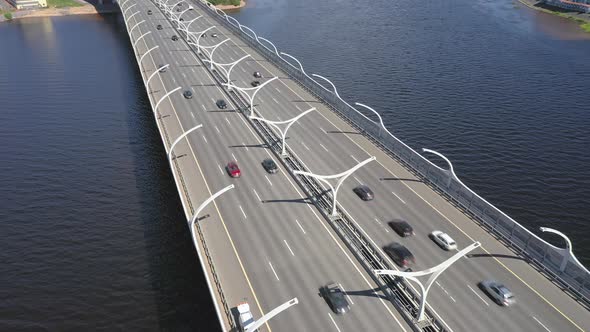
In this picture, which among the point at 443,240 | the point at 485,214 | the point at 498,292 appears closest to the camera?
the point at 498,292

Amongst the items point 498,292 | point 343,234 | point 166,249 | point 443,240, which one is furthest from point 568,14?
point 166,249

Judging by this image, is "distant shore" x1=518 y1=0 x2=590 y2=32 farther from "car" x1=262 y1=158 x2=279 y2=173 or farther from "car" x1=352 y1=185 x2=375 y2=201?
"car" x1=262 y1=158 x2=279 y2=173

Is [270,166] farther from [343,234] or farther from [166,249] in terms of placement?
[166,249]

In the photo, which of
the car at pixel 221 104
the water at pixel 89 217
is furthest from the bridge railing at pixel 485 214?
the water at pixel 89 217

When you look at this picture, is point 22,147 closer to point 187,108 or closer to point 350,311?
point 187,108

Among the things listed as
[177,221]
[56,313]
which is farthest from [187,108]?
[56,313]

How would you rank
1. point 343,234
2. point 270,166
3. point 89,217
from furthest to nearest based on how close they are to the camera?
point 89,217
point 270,166
point 343,234

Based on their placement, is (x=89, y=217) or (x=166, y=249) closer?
(x=166, y=249)
